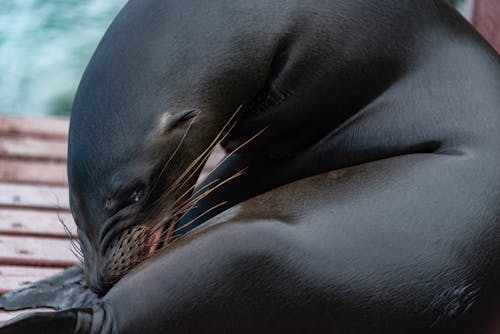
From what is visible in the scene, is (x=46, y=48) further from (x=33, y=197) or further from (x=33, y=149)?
(x=33, y=197)

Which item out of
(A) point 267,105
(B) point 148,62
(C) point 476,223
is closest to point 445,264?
(C) point 476,223

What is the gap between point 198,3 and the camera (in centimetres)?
227

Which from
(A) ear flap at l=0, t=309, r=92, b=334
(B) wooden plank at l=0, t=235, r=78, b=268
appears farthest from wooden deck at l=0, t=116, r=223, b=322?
(A) ear flap at l=0, t=309, r=92, b=334

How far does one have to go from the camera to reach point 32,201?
3.96 m

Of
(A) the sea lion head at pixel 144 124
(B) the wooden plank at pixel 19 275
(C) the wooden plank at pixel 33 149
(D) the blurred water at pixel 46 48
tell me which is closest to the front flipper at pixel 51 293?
(B) the wooden plank at pixel 19 275

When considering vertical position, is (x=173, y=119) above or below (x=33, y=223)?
above

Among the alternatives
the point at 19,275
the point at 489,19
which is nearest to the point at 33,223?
the point at 19,275

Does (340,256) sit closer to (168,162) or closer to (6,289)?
(168,162)

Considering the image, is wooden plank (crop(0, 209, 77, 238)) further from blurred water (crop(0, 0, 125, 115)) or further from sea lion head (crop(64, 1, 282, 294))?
blurred water (crop(0, 0, 125, 115))

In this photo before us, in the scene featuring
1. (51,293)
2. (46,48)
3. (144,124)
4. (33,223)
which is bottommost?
(46,48)

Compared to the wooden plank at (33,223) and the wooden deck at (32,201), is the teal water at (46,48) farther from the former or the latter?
the wooden plank at (33,223)

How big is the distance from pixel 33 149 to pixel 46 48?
2378 mm

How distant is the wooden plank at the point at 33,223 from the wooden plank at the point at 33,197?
0.08 meters

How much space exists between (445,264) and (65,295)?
992mm
